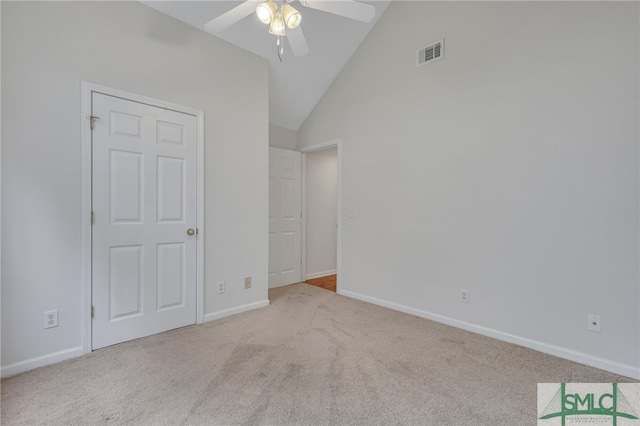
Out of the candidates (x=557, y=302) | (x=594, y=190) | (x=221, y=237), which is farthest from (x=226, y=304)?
(x=594, y=190)

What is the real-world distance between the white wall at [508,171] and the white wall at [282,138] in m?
1.17

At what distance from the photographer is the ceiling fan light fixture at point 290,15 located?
5.85 feet

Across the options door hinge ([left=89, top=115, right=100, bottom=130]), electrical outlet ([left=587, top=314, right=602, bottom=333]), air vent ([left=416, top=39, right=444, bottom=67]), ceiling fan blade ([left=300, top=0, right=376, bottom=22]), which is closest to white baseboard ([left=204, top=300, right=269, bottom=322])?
door hinge ([left=89, top=115, right=100, bottom=130])

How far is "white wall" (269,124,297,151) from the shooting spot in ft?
13.7

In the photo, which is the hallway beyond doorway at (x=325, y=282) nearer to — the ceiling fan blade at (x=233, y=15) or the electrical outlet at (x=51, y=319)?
the electrical outlet at (x=51, y=319)

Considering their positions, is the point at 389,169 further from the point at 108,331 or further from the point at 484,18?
the point at 108,331

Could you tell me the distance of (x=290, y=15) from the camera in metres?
1.79

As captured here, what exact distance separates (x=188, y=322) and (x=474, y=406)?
2.37 meters

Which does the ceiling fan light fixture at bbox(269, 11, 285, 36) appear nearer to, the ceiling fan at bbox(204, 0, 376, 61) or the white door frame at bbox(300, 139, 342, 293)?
the ceiling fan at bbox(204, 0, 376, 61)

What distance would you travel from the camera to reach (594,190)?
207cm

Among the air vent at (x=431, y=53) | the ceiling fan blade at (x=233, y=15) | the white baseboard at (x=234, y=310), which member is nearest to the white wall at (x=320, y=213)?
the white baseboard at (x=234, y=310)

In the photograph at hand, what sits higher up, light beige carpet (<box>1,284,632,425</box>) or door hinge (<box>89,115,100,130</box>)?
door hinge (<box>89,115,100,130</box>)

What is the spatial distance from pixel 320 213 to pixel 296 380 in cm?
307

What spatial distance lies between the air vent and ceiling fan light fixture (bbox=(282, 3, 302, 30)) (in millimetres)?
1694
